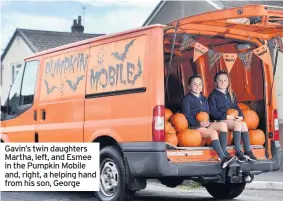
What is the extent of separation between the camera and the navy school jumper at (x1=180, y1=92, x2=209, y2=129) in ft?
29.4

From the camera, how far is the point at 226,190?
32.6 ft

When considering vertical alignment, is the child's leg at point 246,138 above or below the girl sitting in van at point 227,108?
below

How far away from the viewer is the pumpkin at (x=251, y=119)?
9.30 metres

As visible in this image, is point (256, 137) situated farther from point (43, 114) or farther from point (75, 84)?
point (43, 114)

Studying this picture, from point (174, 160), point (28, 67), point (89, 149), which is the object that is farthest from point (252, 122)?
point (28, 67)

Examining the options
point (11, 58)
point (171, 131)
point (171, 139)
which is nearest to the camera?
point (171, 139)

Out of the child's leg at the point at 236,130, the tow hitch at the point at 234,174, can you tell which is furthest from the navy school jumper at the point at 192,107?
the tow hitch at the point at 234,174

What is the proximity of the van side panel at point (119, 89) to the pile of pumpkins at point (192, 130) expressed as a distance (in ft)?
1.67

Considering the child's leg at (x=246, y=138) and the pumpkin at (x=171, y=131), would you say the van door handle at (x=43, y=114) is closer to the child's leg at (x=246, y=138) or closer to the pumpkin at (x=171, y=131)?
the pumpkin at (x=171, y=131)

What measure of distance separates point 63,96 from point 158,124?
229 centimetres

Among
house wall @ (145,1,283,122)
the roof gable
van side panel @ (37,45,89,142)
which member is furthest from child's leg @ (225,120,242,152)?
the roof gable

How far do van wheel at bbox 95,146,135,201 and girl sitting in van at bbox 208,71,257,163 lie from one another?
1516 millimetres

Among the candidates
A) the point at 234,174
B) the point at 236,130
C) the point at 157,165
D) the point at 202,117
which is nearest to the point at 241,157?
the point at 234,174

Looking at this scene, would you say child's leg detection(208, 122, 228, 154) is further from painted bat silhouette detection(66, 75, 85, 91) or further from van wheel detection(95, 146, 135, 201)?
painted bat silhouette detection(66, 75, 85, 91)
